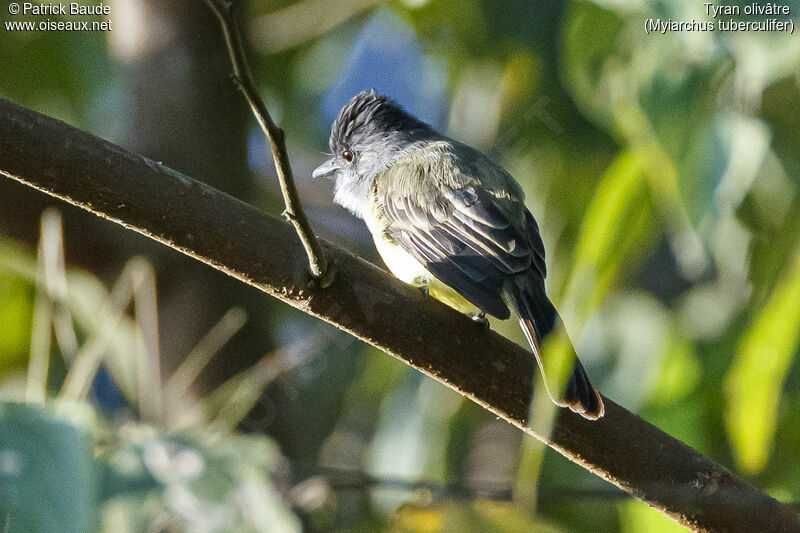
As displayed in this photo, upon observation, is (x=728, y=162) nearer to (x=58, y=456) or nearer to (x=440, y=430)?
(x=58, y=456)

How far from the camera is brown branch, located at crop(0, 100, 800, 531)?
1.47 meters

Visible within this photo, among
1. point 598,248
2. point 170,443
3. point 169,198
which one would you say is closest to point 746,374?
point 598,248

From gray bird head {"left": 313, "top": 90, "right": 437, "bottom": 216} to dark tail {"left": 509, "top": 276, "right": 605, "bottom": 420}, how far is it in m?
0.93

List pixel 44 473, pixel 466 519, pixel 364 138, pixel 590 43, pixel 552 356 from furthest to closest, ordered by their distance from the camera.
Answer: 1. pixel 364 138
2. pixel 466 519
3. pixel 590 43
4. pixel 552 356
5. pixel 44 473

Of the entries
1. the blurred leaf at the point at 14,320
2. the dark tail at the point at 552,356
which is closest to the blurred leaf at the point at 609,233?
the dark tail at the point at 552,356

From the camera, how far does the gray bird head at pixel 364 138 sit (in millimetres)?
3010

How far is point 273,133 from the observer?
1365 millimetres

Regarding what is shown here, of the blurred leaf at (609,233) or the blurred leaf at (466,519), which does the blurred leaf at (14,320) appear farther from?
the blurred leaf at (609,233)

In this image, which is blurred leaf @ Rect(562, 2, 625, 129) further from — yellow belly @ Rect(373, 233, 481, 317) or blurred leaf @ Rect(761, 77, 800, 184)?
yellow belly @ Rect(373, 233, 481, 317)

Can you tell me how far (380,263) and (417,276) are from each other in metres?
1.46

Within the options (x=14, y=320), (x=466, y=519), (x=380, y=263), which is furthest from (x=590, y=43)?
(x=14, y=320)

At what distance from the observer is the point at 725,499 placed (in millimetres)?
1772

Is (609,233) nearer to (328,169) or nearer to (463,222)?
(463,222)

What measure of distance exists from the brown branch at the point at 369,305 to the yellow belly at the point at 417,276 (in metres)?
0.42
